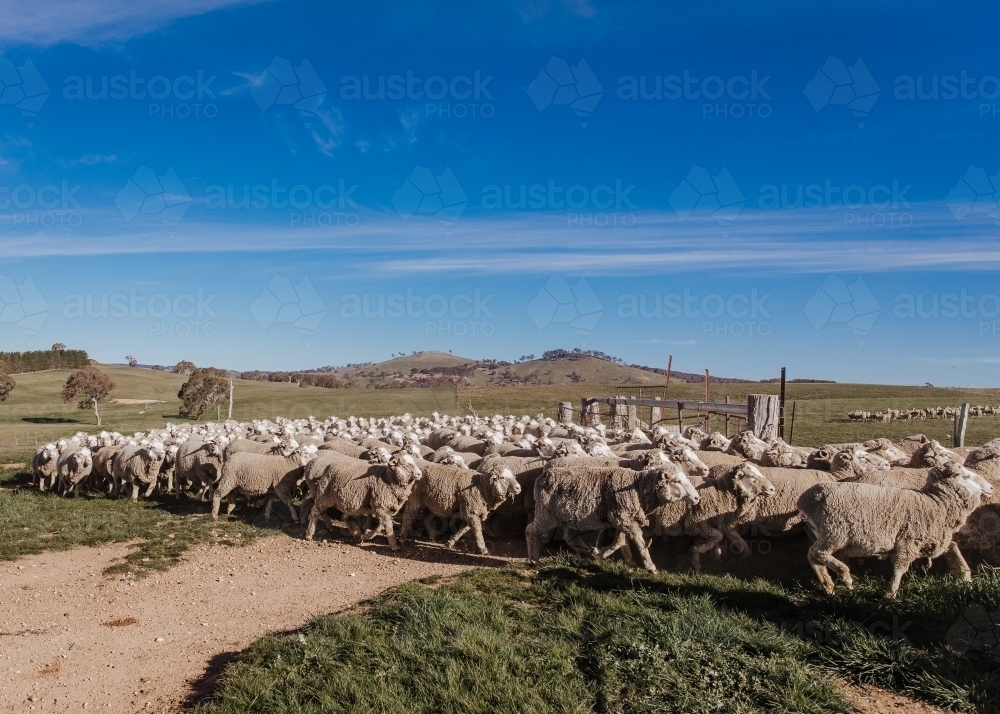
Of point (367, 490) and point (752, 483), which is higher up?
point (752, 483)

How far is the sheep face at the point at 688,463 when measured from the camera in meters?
9.49

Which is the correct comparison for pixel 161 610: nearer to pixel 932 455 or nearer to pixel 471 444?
pixel 471 444

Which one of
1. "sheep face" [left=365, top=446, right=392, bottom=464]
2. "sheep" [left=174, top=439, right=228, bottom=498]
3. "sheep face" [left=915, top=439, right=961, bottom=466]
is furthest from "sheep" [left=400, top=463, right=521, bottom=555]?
"sheep face" [left=915, top=439, right=961, bottom=466]

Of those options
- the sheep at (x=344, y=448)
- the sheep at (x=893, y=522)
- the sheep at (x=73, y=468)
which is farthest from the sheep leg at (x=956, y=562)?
the sheep at (x=73, y=468)

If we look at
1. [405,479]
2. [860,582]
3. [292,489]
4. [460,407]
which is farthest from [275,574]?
[460,407]

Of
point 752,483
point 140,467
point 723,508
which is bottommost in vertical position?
point 140,467

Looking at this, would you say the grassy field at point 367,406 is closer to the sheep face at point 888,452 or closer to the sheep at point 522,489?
the sheep face at point 888,452

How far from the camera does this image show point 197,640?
263 inches

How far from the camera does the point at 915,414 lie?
39094 mm

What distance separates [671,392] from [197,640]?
70.0 m

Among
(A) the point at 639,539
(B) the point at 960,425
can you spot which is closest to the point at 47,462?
(A) the point at 639,539

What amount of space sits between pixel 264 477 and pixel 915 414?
4083 centimetres

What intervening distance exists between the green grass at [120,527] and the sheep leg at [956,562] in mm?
10646

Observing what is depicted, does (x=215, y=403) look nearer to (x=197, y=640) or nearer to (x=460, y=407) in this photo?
(x=460, y=407)
